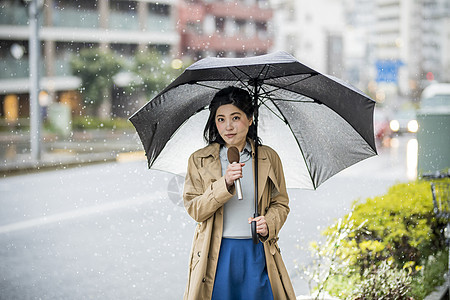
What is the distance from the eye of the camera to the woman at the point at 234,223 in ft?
6.80

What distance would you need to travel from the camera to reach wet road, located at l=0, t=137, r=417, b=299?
3.80 meters

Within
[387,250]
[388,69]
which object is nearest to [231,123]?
[387,250]

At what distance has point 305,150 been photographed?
2.50 m

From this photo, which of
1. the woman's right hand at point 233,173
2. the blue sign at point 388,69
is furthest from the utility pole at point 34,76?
the blue sign at point 388,69

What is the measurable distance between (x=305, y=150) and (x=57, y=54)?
230 cm

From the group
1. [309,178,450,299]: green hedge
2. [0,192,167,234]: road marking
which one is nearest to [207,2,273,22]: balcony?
[0,192,167,234]: road marking

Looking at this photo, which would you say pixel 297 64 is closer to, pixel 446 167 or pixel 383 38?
pixel 446 167

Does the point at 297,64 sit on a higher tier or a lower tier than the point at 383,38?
lower

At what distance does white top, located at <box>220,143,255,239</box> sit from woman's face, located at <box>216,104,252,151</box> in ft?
0.30

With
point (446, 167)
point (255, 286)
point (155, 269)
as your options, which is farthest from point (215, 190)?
point (446, 167)

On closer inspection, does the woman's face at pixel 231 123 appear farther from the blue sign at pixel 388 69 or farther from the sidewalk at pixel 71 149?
the blue sign at pixel 388 69

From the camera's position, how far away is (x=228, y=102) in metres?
2.15

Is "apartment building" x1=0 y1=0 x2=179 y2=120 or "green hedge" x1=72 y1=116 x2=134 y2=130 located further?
"green hedge" x1=72 y1=116 x2=134 y2=130

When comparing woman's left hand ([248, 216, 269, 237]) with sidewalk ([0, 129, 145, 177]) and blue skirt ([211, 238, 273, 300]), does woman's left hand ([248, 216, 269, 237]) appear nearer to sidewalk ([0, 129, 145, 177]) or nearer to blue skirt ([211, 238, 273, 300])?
blue skirt ([211, 238, 273, 300])
